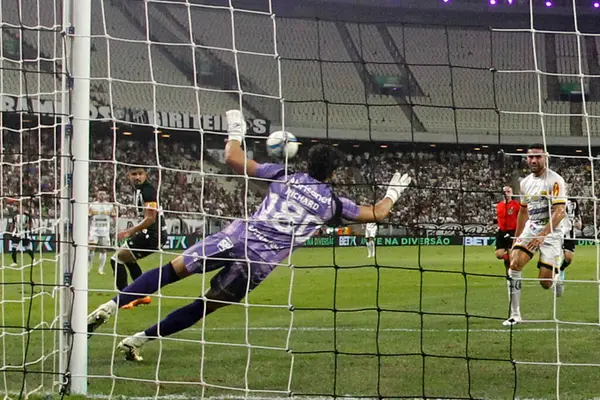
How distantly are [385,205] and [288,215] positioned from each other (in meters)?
0.79

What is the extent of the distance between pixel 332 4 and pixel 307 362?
30.8 meters

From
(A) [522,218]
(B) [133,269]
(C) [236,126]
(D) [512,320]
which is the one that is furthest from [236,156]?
(B) [133,269]

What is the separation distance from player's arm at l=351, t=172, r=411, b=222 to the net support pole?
2.20 meters

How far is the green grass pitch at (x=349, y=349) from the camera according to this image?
5977 millimetres

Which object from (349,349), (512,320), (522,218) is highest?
(522,218)

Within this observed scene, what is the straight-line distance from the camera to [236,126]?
6.03 metres

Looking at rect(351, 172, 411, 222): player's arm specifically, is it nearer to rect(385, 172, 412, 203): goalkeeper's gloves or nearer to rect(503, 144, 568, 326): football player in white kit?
rect(385, 172, 412, 203): goalkeeper's gloves

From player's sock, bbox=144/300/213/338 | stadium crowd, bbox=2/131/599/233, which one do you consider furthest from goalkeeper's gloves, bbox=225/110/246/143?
stadium crowd, bbox=2/131/599/233

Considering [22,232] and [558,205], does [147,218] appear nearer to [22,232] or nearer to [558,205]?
[22,232]

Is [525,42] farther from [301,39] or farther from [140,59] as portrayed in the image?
[140,59]

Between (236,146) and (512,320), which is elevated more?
(236,146)

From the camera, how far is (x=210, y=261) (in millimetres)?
6539

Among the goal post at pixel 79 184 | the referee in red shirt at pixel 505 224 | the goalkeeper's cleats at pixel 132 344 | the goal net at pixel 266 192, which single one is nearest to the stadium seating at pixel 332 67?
the goal net at pixel 266 192

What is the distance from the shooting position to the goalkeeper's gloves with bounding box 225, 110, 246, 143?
236 inches
